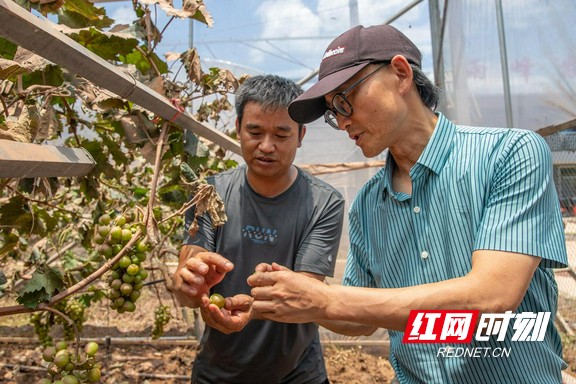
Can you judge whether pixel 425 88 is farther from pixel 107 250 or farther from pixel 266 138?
pixel 107 250

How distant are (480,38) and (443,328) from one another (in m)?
3.60

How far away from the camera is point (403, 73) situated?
4.40 feet

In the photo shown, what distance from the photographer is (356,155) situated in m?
5.66

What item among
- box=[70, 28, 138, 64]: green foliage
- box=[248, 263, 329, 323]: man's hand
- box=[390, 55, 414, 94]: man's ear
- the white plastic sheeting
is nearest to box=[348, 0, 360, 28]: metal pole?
the white plastic sheeting

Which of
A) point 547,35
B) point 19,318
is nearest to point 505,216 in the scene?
point 547,35

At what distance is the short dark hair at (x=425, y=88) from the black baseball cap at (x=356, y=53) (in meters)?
0.03

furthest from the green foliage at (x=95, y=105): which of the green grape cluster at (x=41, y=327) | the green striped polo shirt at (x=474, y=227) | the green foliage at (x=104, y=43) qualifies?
the green grape cluster at (x=41, y=327)

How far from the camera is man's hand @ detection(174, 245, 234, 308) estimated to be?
1.55 metres

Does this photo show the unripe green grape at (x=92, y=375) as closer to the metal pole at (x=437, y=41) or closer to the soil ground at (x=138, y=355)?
the soil ground at (x=138, y=355)

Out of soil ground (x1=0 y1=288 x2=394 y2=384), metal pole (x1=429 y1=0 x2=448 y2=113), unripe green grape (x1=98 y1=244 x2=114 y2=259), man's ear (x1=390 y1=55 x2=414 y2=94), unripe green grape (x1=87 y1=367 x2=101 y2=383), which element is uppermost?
metal pole (x1=429 y1=0 x2=448 y2=113)

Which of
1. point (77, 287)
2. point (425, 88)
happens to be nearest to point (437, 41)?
point (425, 88)

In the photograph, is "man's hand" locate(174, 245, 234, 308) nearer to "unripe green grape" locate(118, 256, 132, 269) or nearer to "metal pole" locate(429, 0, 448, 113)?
"unripe green grape" locate(118, 256, 132, 269)

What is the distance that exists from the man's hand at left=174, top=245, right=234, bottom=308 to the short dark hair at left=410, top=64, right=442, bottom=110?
2.54 ft

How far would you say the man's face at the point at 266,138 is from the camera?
1.89m
